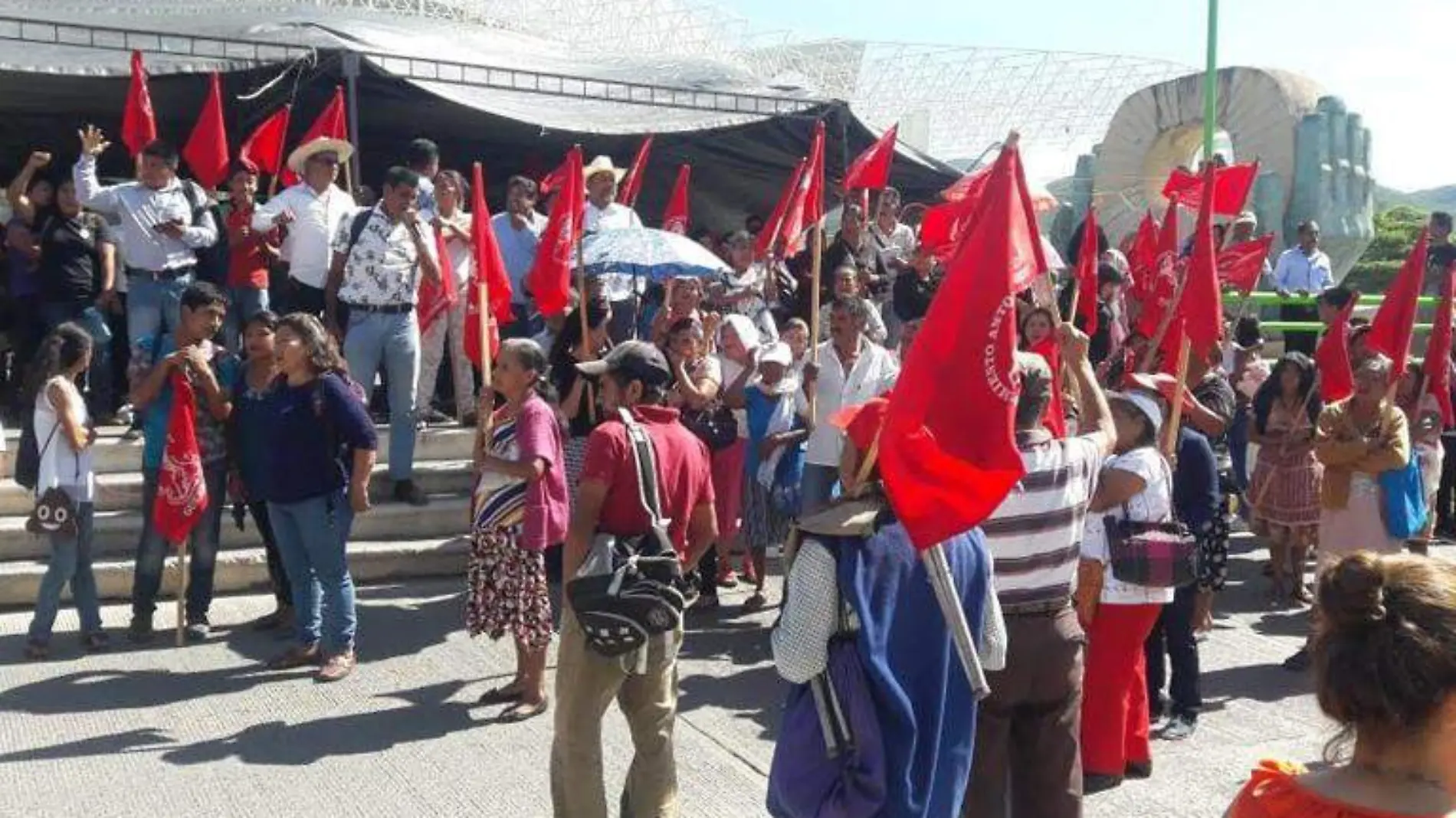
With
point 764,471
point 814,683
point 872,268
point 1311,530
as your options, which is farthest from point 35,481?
point 1311,530

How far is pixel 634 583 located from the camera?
464cm

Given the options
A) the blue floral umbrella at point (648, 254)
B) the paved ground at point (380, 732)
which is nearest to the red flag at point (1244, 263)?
the paved ground at point (380, 732)

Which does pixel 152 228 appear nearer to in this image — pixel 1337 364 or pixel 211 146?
pixel 211 146

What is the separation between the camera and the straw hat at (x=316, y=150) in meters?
9.30

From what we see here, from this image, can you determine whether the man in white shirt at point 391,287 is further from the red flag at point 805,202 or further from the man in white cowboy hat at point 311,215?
the red flag at point 805,202

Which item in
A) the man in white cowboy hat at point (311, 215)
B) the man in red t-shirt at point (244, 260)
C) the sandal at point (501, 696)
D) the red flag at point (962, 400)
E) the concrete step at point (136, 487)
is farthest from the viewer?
the man in red t-shirt at point (244, 260)

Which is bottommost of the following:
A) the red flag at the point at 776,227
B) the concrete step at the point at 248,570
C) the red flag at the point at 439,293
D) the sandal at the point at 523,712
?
the sandal at the point at 523,712

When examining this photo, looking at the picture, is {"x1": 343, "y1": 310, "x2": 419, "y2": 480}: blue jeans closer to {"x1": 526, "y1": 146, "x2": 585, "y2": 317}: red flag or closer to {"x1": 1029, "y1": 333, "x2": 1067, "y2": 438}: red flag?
{"x1": 526, "y1": 146, "x2": 585, "y2": 317}: red flag

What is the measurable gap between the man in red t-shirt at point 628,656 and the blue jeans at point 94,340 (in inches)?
228

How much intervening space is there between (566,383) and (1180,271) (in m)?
4.41

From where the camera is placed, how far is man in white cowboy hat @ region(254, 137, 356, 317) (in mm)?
9250

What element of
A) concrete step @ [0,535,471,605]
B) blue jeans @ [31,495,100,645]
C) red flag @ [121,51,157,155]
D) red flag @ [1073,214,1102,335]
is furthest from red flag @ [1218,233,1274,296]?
red flag @ [121,51,157,155]

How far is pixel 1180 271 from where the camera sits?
9820mm

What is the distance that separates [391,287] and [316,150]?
4.40ft
